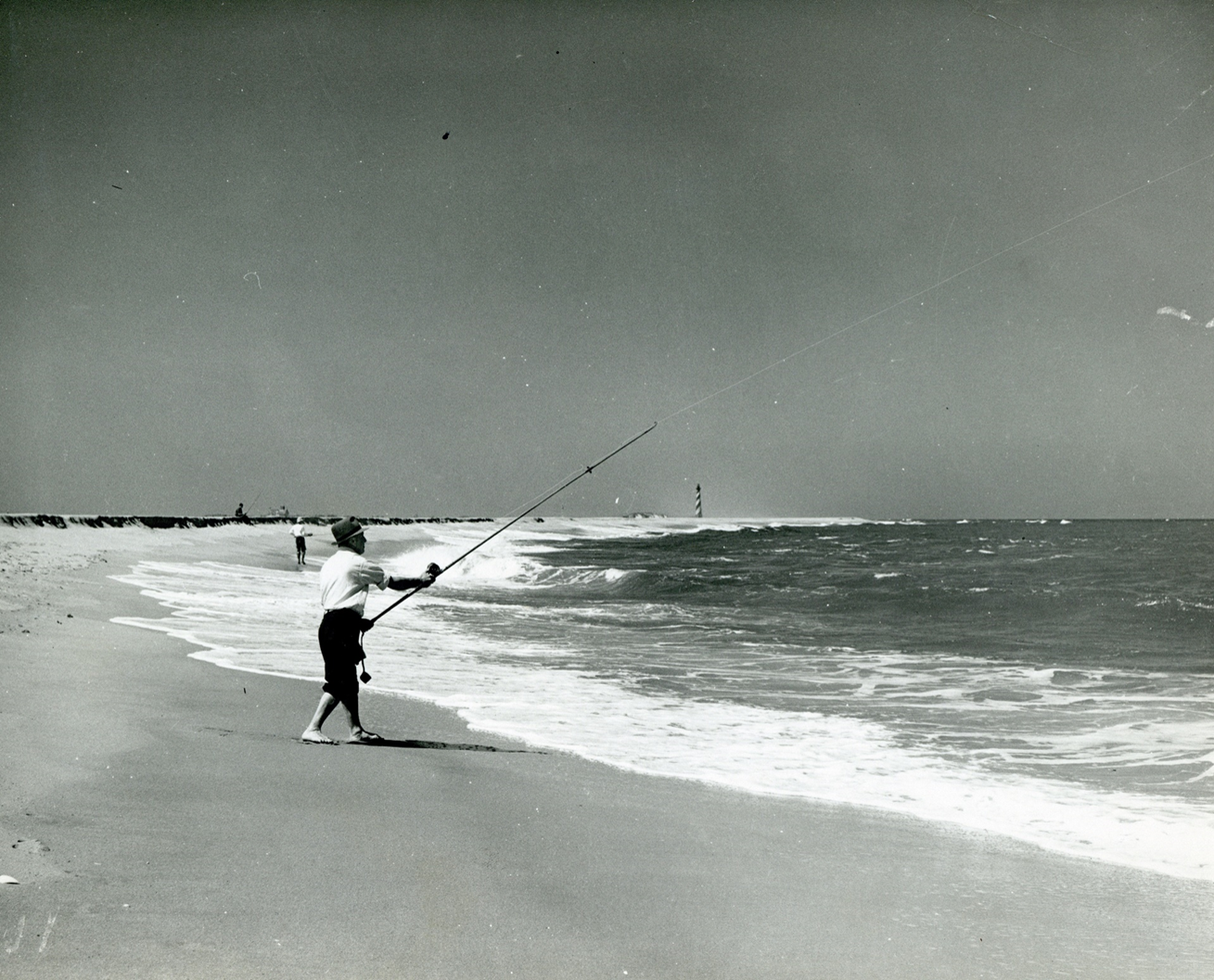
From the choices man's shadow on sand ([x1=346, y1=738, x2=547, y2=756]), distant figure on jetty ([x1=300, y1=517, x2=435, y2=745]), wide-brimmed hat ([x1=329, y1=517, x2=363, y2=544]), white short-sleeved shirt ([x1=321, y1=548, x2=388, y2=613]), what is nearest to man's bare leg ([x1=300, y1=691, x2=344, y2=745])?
distant figure on jetty ([x1=300, y1=517, x2=435, y2=745])

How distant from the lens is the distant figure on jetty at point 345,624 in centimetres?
526

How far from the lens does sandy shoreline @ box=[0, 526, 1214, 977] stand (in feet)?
8.76

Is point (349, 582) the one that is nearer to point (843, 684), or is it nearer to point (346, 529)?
point (346, 529)

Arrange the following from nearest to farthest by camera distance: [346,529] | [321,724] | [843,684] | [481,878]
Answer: [481,878] < [321,724] < [346,529] < [843,684]

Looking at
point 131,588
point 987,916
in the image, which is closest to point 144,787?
point 987,916

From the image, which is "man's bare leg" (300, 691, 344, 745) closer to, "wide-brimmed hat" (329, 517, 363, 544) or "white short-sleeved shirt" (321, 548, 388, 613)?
"white short-sleeved shirt" (321, 548, 388, 613)

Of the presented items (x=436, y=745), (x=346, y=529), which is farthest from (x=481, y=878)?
(x=346, y=529)

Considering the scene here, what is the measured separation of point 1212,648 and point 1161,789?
31.4 ft

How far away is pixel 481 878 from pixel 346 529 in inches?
104

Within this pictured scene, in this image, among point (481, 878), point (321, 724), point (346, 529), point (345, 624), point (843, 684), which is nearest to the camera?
point (481, 878)

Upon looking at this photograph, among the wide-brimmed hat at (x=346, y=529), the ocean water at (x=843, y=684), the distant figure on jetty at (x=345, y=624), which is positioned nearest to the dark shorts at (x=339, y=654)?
the distant figure on jetty at (x=345, y=624)

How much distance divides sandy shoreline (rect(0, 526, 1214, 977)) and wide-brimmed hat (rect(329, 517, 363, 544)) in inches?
42.5

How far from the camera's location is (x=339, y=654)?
5.25m

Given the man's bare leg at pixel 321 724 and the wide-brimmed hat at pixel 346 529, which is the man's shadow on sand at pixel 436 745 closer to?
the man's bare leg at pixel 321 724
